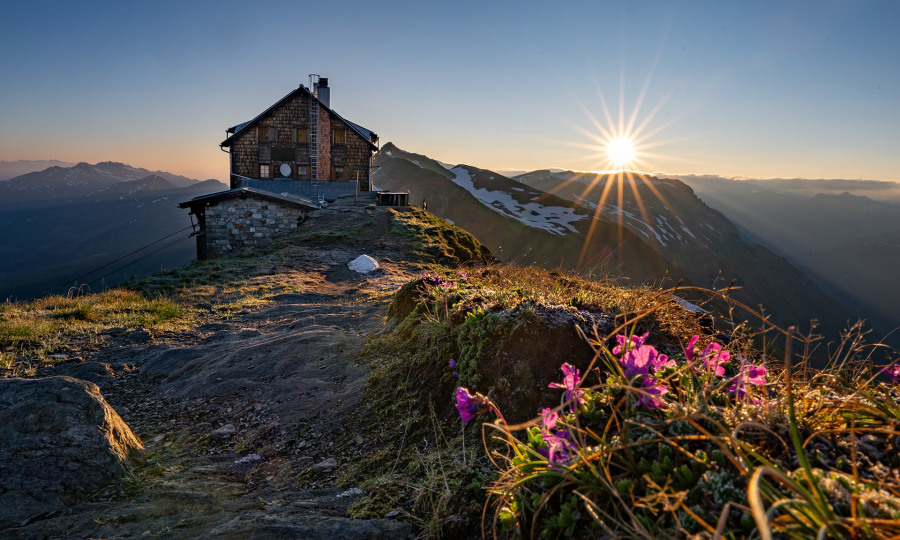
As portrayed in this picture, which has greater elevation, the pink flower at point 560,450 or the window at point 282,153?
the window at point 282,153

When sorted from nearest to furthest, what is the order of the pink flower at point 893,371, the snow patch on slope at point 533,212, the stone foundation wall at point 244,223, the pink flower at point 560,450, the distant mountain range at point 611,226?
the pink flower at point 560,450 < the pink flower at point 893,371 < the stone foundation wall at point 244,223 < the distant mountain range at point 611,226 < the snow patch on slope at point 533,212

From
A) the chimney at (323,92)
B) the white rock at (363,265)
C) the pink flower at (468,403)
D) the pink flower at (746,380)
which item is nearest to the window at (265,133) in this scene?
the chimney at (323,92)

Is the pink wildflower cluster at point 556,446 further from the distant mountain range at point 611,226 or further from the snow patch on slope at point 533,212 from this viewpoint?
the snow patch on slope at point 533,212

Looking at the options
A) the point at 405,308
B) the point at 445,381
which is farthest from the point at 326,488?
the point at 405,308

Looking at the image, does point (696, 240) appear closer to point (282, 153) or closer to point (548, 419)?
point (282, 153)

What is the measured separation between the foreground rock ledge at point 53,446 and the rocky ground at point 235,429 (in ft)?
0.42

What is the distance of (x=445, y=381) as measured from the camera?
3943 mm

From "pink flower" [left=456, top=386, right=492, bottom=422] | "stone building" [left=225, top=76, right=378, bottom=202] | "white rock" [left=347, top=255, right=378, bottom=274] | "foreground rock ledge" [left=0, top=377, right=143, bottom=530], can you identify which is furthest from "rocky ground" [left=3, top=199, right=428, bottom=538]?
"stone building" [left=225, top=76, right=378, bottom=202]

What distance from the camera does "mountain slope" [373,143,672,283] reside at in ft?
204

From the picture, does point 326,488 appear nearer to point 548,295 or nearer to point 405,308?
→ point 548,295

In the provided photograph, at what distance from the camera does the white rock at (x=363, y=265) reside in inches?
627

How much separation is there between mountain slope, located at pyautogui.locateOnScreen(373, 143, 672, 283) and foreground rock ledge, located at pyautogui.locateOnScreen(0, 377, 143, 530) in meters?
48.2

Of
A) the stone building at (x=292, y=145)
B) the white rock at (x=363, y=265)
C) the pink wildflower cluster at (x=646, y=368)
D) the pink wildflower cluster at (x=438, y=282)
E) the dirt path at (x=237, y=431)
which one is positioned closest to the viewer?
the pink wildflower cluster at (x=646, y=368)

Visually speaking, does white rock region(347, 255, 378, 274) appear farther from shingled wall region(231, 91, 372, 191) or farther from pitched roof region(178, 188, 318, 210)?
shingled wall region(231, 91, 372, 191)
